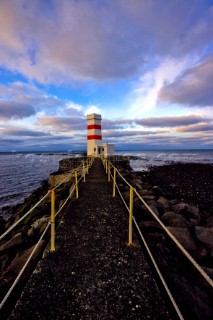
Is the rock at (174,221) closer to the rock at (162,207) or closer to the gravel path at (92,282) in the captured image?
the rock at (162,207)

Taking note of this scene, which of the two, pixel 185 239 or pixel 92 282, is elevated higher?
pixel 92 282

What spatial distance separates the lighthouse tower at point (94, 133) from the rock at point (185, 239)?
2089 centimetres

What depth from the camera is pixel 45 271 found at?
324 cm

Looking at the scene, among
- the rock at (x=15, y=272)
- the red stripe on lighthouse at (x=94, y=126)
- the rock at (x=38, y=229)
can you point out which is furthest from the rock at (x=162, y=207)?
the red stripe on lighthouse at (x=94, y=126)

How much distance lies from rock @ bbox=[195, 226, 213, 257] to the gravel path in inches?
83.7

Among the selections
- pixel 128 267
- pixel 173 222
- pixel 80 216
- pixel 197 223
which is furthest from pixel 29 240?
pixel 197 223

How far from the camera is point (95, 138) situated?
2542 centimetres

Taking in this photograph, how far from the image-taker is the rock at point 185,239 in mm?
4671

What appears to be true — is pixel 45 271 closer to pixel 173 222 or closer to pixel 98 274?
pixel 98 274

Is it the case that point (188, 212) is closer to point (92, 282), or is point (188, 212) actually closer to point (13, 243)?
point (92, 282)

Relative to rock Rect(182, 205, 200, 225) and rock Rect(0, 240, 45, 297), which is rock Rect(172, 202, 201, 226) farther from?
rock Rect(0, 240, 45, 297)

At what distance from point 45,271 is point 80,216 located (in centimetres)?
237

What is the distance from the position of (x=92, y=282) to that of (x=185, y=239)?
9.25 feet

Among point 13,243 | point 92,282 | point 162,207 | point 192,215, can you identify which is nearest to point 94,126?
point 162,207
